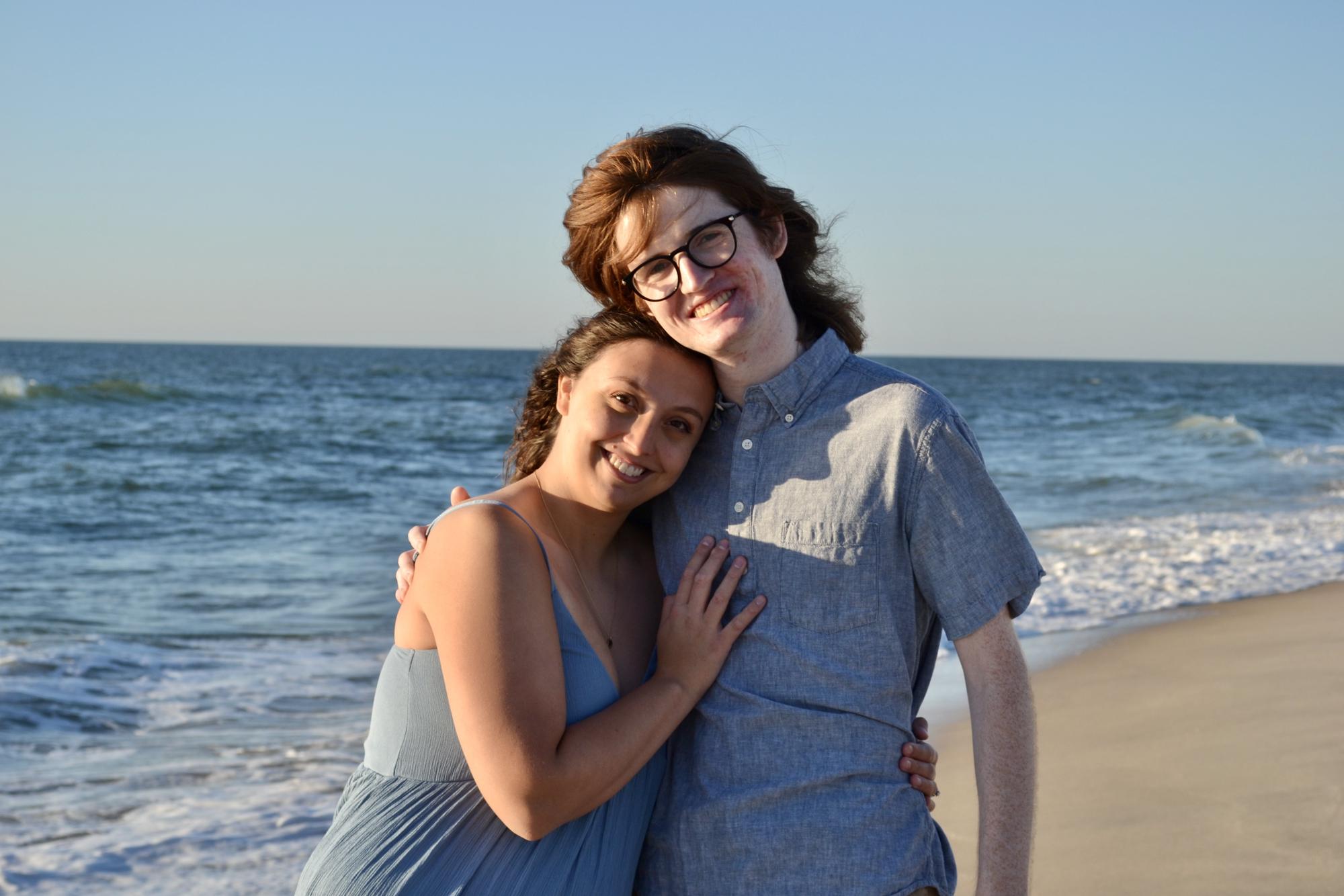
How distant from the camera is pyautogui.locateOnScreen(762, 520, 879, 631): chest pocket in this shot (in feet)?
7.09

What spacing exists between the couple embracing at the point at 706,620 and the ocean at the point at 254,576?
223 centimetres

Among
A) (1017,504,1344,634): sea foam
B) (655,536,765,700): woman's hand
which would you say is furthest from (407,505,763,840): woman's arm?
(1017,504,1344,634): sea foam

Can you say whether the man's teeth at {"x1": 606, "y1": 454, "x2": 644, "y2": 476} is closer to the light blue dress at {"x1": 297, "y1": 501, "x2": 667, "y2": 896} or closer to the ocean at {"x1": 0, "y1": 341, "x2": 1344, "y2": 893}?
the light blue dress at {"x1": 297, "y1": 501, "x2": 667, "y2": 896}

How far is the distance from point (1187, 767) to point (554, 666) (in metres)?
3.69

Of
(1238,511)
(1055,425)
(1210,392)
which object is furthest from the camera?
(1210,392)

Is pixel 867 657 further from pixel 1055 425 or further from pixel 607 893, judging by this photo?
pixel 1055 425

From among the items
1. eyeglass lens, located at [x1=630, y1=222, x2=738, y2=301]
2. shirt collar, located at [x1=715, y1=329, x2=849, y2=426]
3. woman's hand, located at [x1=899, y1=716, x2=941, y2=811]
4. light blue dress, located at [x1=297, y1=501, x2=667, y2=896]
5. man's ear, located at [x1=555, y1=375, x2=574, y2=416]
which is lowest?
light blue dress, located at [x1=297, y1=501, x2=667, y2=896]

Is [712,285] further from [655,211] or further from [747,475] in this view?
[747,475]

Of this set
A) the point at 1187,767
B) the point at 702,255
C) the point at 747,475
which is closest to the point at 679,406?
the point at 747,475

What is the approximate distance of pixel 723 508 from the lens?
94.3 inches

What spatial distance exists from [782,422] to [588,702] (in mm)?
655

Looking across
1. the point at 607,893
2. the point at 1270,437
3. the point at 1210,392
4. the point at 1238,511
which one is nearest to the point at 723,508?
the point at 607,893

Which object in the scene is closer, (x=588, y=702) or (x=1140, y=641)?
(x=588, y=702)

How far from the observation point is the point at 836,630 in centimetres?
218
